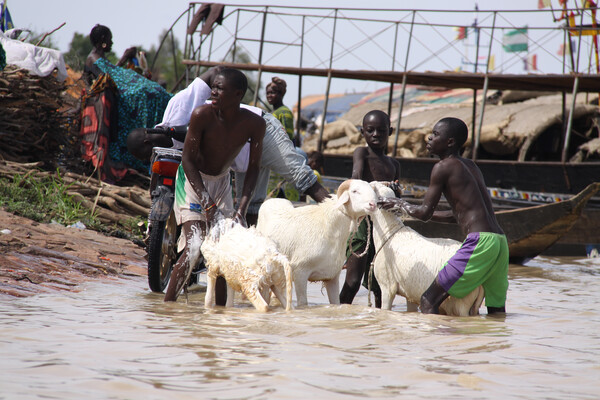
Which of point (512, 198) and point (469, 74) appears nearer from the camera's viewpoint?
point (469, 74)

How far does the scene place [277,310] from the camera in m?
4.84

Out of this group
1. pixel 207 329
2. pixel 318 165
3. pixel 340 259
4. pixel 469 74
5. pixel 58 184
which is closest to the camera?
pixel 207 329

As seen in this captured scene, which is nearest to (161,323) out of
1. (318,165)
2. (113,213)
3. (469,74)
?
(113,213)

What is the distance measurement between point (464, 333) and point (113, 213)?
20.0ft

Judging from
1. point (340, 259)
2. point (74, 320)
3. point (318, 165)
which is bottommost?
point (74, 320)

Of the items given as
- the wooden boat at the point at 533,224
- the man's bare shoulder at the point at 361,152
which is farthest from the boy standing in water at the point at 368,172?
the wooden boat at the point at 533,224

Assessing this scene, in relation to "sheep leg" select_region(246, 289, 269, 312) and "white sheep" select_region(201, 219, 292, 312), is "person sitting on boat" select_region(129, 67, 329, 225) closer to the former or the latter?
"white sheep" select_region(201, 219, 292, 312)

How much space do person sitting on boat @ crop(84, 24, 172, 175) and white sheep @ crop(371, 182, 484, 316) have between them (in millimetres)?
6348

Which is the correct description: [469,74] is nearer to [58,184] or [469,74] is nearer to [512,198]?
[512,198]

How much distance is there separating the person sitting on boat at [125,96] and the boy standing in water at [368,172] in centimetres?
572

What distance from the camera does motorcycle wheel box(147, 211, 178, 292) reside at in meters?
5.70

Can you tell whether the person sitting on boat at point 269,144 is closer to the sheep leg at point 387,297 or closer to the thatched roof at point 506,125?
the sheep leg at point 387,297

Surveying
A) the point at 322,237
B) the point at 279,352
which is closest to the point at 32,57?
the point at 322,237

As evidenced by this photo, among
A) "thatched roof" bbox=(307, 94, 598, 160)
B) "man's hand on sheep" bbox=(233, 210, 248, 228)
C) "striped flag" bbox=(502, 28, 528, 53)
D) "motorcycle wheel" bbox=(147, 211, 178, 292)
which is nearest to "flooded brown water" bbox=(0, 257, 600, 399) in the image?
"motorcycle wheel" bbox=(147, 211, 178, 292)
